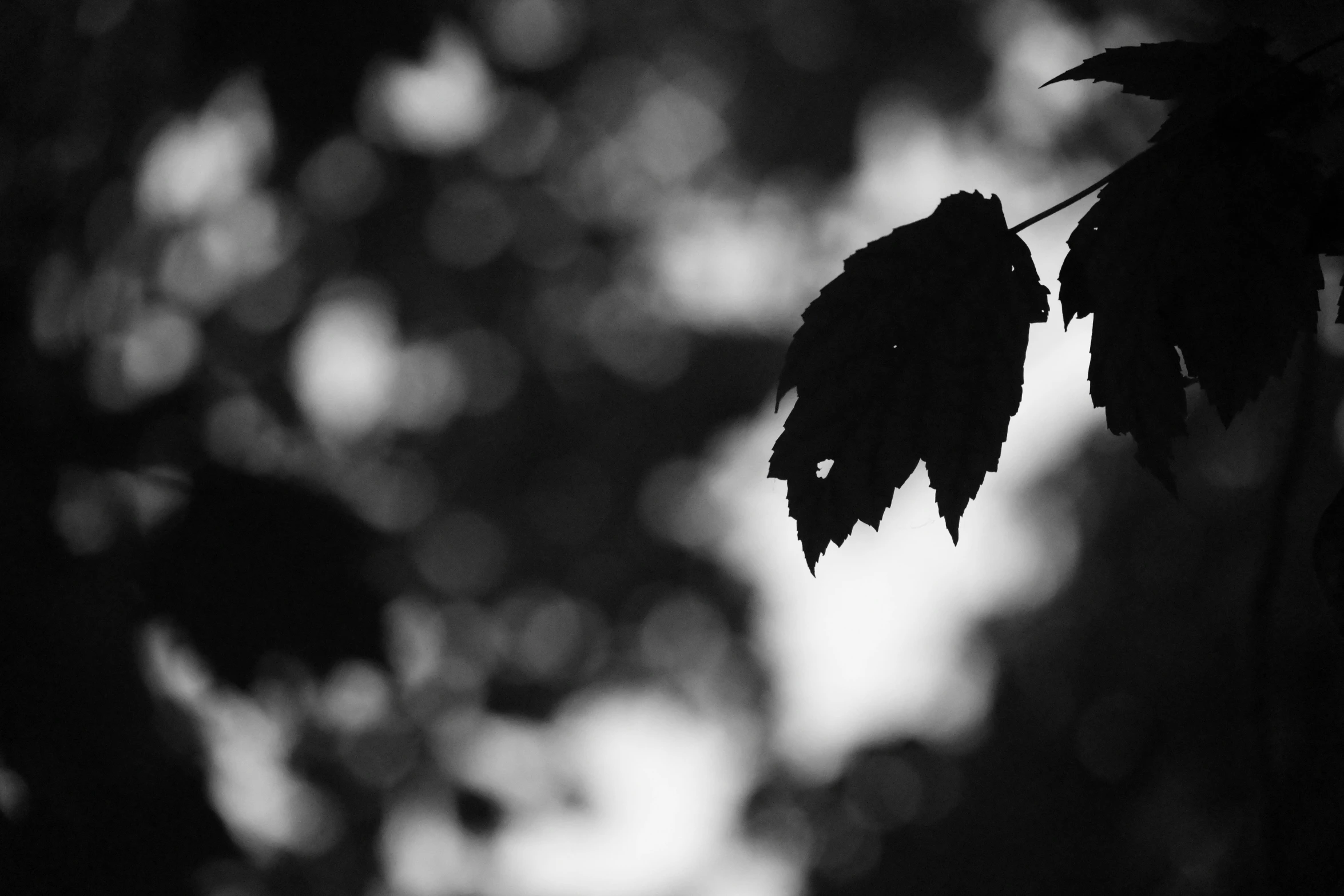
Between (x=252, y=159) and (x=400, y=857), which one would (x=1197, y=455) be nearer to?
(x=400, y=857)

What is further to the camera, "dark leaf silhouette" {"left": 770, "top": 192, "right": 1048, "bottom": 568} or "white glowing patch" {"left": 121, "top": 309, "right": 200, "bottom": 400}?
"white glowing patch" {"left": 121, "top": 309, "right": 200, "bottom": 400}

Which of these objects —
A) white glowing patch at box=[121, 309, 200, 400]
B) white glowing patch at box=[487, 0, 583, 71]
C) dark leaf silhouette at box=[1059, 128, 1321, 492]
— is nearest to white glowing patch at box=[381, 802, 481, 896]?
white glowing patch at box=[121, 309, 200, 400]

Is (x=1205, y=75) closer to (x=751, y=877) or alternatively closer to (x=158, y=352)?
(x=751, y=877)

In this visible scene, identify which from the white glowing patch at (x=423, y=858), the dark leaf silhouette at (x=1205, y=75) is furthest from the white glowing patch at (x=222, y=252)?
the dark leaf silhouette at (x=1205, y=75)

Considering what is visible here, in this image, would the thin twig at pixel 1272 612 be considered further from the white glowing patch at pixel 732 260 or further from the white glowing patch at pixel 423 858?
the white glowing patch at pixel 423 858

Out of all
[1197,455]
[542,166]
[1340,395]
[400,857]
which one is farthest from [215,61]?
[1340,395]

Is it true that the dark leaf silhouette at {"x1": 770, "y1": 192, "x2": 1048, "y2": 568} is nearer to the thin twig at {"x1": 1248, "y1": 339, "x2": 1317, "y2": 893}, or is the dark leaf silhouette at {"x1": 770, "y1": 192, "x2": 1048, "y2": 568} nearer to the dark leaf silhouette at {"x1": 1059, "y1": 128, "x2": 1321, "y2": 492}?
the dark leaf silhouette at {"x1": 1059, "y1": 128, "x2": 1321, "y2": 492}

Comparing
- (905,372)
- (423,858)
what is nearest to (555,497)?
(423,858)
